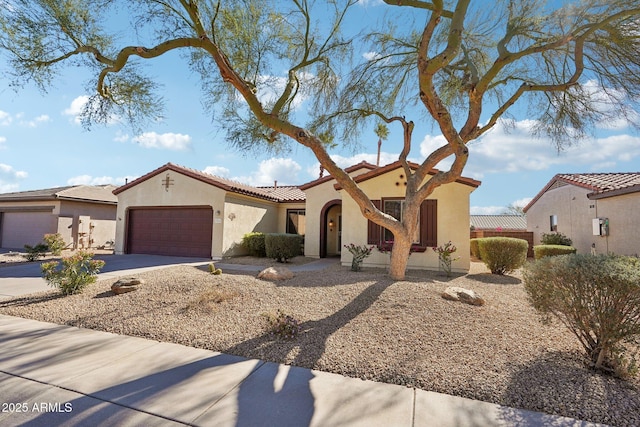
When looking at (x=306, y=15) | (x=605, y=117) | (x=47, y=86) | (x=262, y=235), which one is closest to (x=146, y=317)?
(x=47, y=86)

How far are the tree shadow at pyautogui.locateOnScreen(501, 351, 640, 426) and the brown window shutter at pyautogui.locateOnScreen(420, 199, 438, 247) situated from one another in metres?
7.77

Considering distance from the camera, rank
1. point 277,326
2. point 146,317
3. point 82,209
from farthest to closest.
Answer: point 82,209
point 146,317
point 277,326

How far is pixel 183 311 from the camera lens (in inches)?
236

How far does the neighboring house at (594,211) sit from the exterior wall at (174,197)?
16410 mm

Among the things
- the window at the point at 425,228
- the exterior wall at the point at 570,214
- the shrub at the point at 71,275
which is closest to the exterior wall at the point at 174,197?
the shrub at the point at 71,275

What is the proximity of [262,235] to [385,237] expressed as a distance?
249 inches

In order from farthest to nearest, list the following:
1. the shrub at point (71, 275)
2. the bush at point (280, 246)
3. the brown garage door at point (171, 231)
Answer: the brown garage door at point (171, 231) → the bush at point (280, 246) → the shrub at point (71, 275)

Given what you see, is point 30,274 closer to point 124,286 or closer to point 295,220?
point 124,286

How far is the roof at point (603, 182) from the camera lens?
493 inches

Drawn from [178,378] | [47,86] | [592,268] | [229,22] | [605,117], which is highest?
[229,22]

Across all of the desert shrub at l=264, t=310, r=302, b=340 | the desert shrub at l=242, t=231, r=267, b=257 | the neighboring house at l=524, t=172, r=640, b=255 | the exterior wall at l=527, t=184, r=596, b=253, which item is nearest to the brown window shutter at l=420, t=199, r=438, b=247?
the neighboring house at l=524, t=172, r=640, b=255

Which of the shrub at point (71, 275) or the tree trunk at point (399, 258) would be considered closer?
the shrub at point (71, 275)

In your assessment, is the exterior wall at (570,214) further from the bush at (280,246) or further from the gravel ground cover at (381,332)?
the bush at (280,246)

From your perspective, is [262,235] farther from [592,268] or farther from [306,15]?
[592,268]
